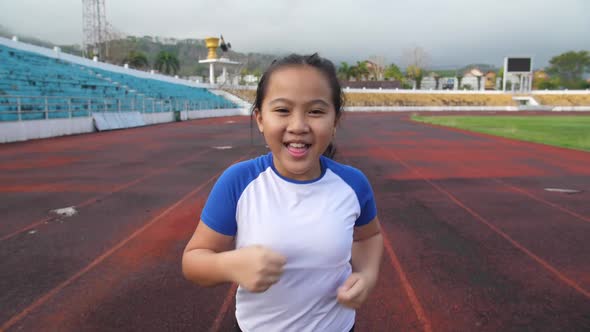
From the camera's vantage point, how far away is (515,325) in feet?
10.2

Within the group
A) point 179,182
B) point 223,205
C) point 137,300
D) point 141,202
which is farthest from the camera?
point 179,182

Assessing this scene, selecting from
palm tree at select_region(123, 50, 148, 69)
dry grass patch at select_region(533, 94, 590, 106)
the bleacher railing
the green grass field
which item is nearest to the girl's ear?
the green grass field

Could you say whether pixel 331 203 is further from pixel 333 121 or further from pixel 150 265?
pixel 150 265

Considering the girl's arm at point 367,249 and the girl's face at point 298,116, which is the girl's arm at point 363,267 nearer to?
the girl's arm at point 367,249

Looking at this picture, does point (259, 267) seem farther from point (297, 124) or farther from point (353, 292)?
point (297, 124)

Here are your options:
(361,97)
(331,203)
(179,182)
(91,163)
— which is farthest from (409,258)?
(361,97)

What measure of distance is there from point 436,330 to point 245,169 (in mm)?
2265

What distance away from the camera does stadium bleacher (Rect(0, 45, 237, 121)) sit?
695 inches

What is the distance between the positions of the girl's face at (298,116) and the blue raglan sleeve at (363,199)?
229mm

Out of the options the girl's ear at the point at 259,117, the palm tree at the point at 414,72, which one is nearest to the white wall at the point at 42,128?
the girl's ear at the point at 259,117

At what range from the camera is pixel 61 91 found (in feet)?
74.9

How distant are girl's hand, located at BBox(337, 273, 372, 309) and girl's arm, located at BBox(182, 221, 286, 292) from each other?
256mm

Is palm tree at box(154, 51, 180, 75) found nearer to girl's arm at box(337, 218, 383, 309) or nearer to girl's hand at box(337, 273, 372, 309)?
girl's arm at box(337, 218, 383, 309)

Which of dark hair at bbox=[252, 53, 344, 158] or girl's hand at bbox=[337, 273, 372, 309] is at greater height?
dark hair at bbox=[252, 53, 344, 158]
